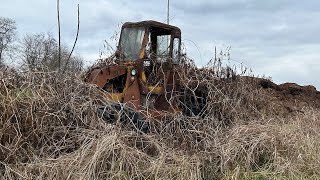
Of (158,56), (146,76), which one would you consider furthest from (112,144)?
(158,56)

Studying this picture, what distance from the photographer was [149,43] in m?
8.13

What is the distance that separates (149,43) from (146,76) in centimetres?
60

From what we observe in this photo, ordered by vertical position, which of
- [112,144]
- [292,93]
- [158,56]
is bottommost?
[112,144]

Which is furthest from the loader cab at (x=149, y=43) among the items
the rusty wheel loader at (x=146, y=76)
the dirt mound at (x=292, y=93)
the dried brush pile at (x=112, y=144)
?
the dirt mound at (x=292, y=93)

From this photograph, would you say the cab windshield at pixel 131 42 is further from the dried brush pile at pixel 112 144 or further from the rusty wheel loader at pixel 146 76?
the dried brush pile at pixel 112 144

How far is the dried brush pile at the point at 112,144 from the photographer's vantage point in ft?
18.5

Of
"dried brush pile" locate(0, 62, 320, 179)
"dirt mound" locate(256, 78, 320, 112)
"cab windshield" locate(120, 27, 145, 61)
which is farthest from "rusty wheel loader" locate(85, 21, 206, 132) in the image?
"dirt mound" locate(256, 78, 320, 112)

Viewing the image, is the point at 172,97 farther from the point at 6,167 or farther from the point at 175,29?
the point at 6,167

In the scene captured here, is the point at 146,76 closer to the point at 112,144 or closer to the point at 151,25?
the point at 151,25

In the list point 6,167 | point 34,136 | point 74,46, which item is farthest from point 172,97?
point 6,167

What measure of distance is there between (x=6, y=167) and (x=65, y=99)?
4.28ft

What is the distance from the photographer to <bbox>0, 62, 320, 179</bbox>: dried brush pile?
5.62 metres

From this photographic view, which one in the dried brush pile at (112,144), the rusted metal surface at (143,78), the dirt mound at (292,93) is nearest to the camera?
the dried brush pile at (112,144)

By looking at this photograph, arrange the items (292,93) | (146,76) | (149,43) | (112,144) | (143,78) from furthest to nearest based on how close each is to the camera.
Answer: (292,93), (149,43), (146,76), (143,78), (112,144)
